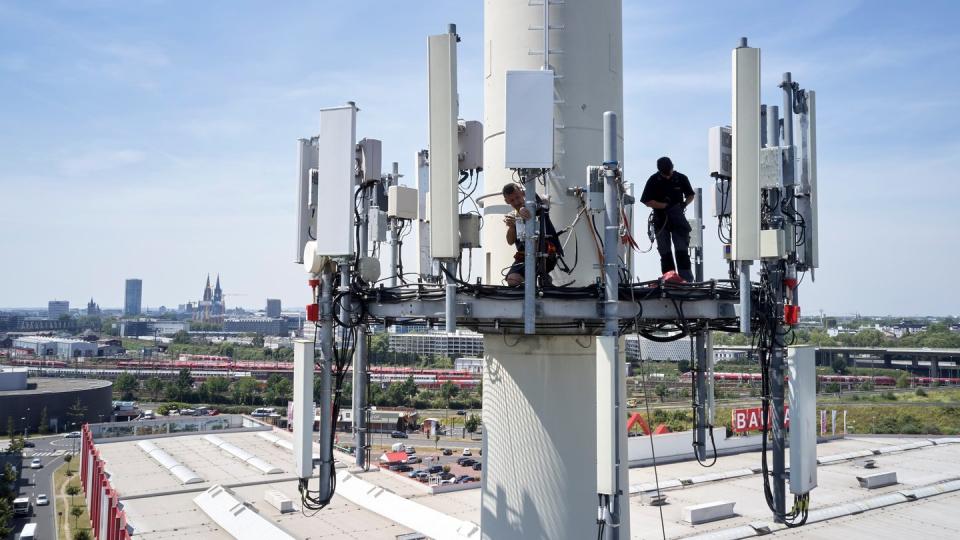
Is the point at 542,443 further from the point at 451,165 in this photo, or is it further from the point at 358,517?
the point at 358,517

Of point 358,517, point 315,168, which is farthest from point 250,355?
point 315,168

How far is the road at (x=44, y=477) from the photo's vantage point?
43.9 metres

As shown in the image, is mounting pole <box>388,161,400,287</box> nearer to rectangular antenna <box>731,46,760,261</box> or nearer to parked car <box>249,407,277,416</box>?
rectangular antenna <box>731,46,760,261</box>

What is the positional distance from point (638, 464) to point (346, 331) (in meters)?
41.8

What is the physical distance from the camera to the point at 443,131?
7.80 metres

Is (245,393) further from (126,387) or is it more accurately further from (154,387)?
(126,387)

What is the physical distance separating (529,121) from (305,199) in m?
3.70

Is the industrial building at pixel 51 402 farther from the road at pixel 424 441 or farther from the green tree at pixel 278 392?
the road at pixel 424 441

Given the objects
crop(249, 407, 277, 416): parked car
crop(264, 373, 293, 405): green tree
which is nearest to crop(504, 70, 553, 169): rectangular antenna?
crop(249, 407, 277, 416): parked car

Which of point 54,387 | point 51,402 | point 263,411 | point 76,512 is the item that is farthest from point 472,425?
point 54,387

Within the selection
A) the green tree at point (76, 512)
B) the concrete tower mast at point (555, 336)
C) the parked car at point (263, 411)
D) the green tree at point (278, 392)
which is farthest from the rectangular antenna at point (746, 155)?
the green tree at point (278, 392)

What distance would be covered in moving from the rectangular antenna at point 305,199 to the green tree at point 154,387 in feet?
401

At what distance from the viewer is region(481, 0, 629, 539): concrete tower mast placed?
8633mm

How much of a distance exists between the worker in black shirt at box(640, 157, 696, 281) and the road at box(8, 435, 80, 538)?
44.1m
